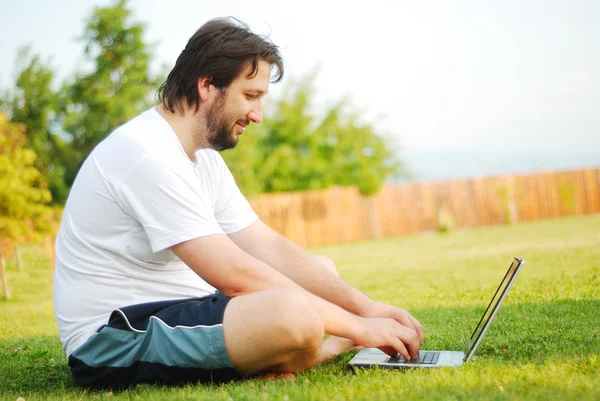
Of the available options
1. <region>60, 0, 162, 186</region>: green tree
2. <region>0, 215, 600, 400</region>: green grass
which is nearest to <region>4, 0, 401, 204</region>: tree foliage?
<region>60, 0, 162, 186</region>: green tree

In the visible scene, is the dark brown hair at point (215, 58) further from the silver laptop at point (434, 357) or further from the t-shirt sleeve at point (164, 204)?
the silver laptop at point (434, 357)

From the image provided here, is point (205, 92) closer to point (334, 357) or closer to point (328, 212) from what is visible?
point (334, 357)

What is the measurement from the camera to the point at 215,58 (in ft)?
9.02

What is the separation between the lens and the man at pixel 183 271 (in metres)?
2.46

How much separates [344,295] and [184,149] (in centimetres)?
98

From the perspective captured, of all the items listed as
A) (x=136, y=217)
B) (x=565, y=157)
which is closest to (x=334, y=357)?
(x=136, y=217)

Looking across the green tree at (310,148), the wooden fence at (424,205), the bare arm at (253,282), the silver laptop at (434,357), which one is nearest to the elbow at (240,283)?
the bare arm at (253,282)

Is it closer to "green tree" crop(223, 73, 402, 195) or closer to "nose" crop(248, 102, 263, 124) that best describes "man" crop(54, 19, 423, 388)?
"nose" crop(248, 102, 263, 124)

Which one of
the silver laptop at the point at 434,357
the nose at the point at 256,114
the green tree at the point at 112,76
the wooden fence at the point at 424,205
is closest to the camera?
the silver laptop at the point at 434,357

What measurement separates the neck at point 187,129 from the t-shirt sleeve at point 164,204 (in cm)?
26

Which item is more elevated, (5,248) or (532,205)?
(5,248)

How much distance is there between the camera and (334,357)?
327cm

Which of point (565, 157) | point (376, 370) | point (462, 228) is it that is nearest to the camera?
point (376, 370)

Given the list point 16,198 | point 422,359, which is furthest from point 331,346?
point 16,198
